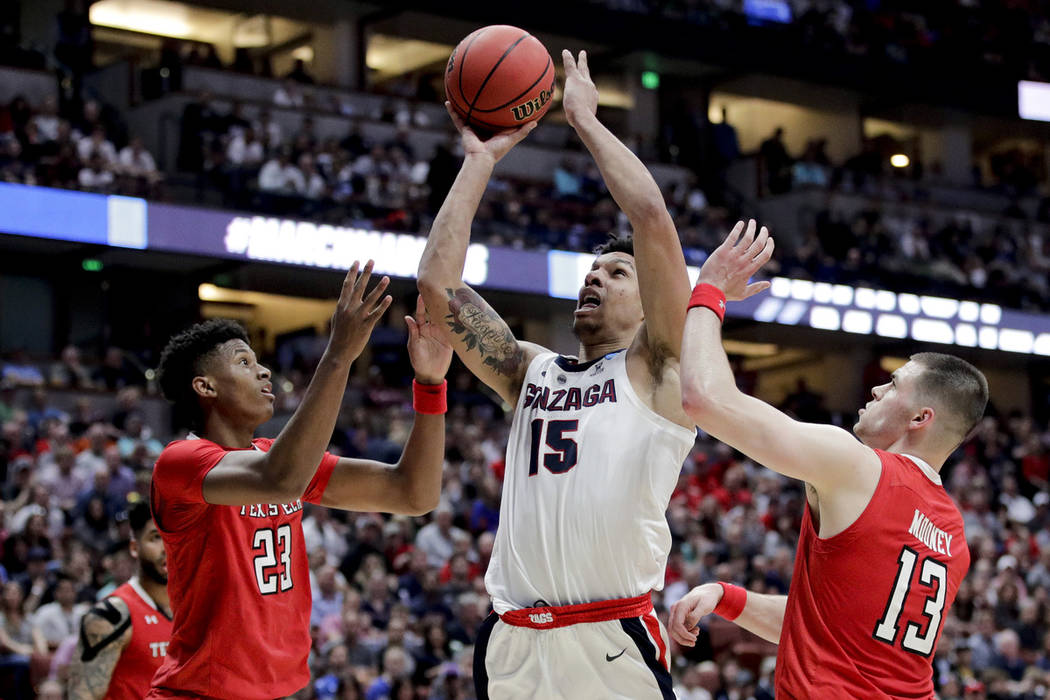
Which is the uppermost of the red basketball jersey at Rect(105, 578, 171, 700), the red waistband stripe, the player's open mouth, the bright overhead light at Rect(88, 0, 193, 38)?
the bright overhead light at Rect(88, 0, 193, 38)

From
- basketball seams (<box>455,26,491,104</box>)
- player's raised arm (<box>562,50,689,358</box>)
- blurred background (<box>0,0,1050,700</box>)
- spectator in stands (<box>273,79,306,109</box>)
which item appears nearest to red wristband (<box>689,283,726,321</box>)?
player's raised arm (<box>562,50,689,358</box>)

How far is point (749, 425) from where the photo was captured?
4.22m

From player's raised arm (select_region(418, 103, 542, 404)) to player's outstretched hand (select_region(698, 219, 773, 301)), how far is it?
88 centimetres

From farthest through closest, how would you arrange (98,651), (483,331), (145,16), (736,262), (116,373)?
(145,16) → (116,373) → (98,651) → (483,331) → (736,262)

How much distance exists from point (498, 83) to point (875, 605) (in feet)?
7.40

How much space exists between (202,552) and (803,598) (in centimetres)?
206

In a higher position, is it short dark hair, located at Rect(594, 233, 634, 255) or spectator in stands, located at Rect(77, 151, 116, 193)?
spectator in stands, located at Rect(77, 151, 116, 193)

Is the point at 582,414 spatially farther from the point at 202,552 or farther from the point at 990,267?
the point at 990,267

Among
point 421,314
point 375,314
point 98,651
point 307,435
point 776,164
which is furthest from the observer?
point 776,164

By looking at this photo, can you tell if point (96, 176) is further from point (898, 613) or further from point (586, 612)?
point (898, 613)

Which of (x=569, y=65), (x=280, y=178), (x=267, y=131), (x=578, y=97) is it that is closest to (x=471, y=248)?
(x=280, y=178)

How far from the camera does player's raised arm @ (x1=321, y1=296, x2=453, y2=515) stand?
206 inches

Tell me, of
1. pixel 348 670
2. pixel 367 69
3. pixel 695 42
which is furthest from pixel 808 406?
pixel 348 670

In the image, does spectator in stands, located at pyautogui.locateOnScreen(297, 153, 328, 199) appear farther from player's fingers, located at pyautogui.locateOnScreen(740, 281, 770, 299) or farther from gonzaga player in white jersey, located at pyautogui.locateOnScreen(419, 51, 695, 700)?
player's fingers, located at pyautogui.locateOnScreen(740, 281, 770, 299)
